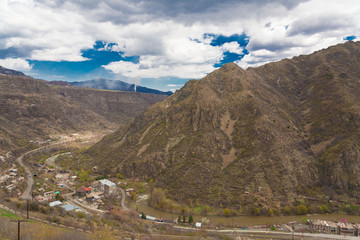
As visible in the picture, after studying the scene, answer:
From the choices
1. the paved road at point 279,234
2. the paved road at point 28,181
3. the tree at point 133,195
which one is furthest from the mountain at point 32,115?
the paved road at point 279,234

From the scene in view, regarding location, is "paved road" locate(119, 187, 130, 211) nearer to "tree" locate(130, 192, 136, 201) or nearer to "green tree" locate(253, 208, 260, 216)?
"tree" locate(130, 192, 136, 201)

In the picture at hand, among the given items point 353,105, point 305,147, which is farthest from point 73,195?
point 353,105

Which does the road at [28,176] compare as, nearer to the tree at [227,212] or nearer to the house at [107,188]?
the house at [107,188]

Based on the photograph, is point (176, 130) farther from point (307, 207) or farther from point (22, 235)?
point (22, 235)

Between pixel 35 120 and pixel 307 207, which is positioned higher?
pixel 35 120

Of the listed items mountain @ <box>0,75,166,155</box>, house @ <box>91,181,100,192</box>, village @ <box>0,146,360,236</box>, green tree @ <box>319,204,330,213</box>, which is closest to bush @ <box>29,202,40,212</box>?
village @ <box>0,146,360,236</box>

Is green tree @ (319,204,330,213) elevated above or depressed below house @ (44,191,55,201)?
below

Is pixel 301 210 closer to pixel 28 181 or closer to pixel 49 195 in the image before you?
pixel 49 195

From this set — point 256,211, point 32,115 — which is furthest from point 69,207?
point 32,115
